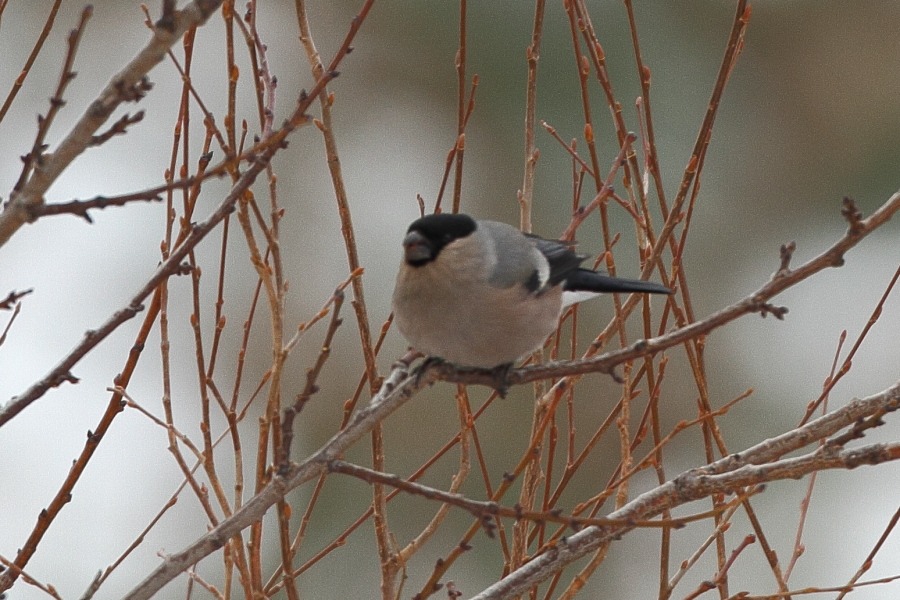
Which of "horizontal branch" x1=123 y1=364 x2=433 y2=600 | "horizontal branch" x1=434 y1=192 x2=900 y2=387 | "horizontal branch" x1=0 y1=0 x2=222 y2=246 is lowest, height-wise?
"horizontal branch" x1=123 y1=364 x2=433 y2=600

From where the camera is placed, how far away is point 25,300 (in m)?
6.12

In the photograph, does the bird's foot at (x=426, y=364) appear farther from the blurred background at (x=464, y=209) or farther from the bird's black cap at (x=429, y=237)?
the blurred background at (x=464, y=209)

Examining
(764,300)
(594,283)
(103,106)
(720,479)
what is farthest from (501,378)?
(103,106)

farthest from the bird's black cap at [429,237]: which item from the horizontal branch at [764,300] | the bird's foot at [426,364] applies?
the horizontal branch at [764,300]

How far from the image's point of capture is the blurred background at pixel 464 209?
214 inches

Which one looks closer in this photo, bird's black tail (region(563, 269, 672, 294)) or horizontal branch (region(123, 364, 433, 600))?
horizontal branch (region(123, 364, 433, 600))

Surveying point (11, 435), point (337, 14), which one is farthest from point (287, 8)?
point (11, 435)

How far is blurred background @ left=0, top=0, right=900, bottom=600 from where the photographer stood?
5.43 metres

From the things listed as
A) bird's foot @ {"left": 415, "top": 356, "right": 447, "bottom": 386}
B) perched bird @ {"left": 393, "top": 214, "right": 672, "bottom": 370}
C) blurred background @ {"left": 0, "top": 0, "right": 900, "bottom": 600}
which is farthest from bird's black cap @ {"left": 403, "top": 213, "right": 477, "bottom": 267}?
blurred background @ {"left": 0, "top": 0, "right": 900, "bottom": 600}

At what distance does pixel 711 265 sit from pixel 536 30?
4850 mm

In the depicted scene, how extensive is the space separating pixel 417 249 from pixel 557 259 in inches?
17.0

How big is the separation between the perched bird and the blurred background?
311cm

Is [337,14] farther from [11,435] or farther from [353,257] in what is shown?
[353,257]

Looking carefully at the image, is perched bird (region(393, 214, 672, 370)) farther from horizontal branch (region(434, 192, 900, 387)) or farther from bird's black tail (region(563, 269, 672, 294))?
horizontal branch (region(434, 192, 900, 387))
